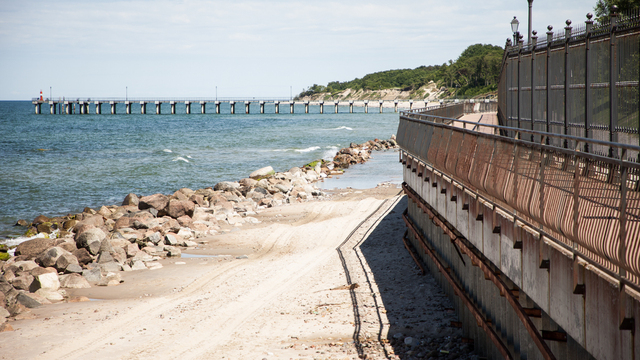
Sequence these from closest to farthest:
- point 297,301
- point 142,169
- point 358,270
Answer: point 297,301
point 358,270
point 142,169

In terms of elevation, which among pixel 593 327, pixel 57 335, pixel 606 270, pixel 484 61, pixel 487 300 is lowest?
pixel 57 335

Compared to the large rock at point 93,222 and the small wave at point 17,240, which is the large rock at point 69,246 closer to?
the large rock at point 93,222

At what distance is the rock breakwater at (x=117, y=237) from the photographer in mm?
12852

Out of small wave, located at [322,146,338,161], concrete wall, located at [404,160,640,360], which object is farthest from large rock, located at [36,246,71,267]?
small wave, located at [322,146,338,161]

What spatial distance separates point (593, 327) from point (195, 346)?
6646mm

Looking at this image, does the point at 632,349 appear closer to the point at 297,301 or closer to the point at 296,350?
the point at 296,350

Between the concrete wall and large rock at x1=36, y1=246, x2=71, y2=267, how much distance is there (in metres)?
9.89

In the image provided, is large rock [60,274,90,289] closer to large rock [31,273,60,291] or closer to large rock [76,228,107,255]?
large rock [31,273,60,291]

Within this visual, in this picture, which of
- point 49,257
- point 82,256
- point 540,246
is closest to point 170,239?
point 82,256

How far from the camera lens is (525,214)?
224 inches

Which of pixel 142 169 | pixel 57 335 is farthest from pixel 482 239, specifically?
pixel 142 169

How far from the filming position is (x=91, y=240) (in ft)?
51.3

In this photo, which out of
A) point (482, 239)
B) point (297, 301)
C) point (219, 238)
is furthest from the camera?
point (219, 238)

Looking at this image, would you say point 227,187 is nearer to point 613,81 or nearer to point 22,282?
point 22,282
